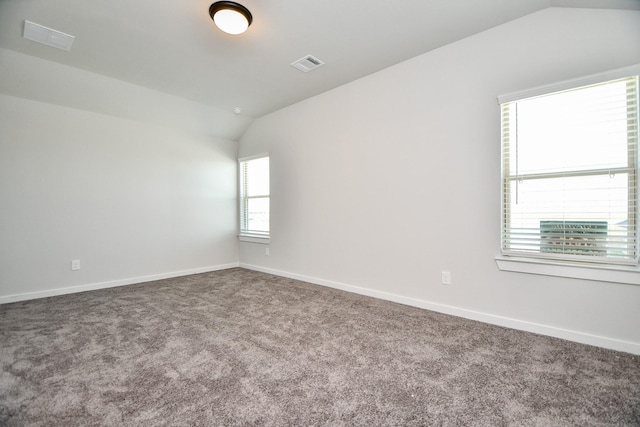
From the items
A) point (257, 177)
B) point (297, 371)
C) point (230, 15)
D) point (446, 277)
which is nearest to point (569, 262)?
point (446, 277)

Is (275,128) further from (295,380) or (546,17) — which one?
(295,380)

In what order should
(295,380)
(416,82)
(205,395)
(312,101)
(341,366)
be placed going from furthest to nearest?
(312,101) → (416,82) → (341,366) → (295,380) → (205,395)

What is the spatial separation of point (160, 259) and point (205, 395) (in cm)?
331

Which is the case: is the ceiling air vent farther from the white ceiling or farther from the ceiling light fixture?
the ceiling light fixture

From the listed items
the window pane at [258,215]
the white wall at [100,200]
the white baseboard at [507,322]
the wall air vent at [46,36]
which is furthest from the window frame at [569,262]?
the white wall at [100,200]

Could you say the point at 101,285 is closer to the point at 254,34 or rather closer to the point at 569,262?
the point at 254,34

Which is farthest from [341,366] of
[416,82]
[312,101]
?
[312,101]

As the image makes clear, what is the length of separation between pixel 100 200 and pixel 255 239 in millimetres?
2284

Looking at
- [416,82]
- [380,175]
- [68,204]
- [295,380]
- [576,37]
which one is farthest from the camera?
[68,204]

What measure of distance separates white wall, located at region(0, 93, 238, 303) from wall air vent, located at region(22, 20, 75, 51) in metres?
0.98

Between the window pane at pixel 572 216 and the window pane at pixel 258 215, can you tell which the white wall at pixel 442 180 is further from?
the window pane at pixel 258 215

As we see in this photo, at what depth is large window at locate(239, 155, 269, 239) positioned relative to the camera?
4.77 meters

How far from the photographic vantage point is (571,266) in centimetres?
210

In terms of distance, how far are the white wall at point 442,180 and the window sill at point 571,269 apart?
61 millimetres
